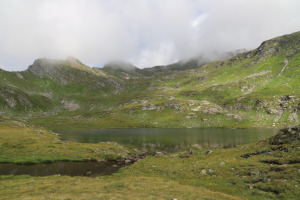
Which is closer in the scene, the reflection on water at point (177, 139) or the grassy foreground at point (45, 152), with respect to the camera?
the grassy foreground at point (45, 152)

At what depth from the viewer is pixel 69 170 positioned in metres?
42.7

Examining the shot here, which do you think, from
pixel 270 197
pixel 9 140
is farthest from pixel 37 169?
pixel 270 197

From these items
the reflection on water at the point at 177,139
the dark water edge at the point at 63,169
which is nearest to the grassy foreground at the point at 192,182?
the dark water edge at the point at 63,169

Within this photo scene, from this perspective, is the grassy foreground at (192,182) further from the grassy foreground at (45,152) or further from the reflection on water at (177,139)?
the reflection on water at (177,139)

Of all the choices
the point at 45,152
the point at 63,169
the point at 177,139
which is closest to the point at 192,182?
the point at 63,169

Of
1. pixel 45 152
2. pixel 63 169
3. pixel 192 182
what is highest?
pixel 45 152

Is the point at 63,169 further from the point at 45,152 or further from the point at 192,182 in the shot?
the point at 192,182

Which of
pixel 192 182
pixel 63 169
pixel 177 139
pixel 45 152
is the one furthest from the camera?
pixel 177 139

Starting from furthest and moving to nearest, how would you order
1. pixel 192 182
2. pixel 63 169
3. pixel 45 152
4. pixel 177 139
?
pixel 177 139 → pixel 45 152 → pixel 63 169 → pixel 192 182

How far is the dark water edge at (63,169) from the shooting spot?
3991cm

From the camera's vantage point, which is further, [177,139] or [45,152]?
[177,139]

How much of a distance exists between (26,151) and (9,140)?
46.1 ft

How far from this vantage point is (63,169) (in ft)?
142

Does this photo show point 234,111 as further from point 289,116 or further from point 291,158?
point 291,158
